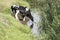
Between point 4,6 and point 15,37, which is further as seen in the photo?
point 4,6

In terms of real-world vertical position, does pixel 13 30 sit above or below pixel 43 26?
below

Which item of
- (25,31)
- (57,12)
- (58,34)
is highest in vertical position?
(57,12)

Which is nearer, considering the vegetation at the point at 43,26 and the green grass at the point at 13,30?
the vegetation at the point at 43,26

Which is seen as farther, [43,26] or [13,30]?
[13,30]

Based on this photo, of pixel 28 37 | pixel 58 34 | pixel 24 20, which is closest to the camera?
pixel 58 34

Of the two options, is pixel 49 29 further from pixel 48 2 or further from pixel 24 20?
pixel 24 20

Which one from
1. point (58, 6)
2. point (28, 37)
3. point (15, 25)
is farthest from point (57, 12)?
point (15, 25)

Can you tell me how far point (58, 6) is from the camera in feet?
37.0

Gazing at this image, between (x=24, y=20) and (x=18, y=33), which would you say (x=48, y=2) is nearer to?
(x=18, y=33)

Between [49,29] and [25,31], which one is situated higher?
[49,29]

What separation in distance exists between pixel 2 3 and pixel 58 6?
8.09m

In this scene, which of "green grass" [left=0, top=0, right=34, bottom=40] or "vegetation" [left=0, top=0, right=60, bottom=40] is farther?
"green grass" [left=0, top=0, right=34, bottom=40]

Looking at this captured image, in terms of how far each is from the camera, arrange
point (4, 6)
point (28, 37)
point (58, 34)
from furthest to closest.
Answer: point (4, 6) < point (28, 37) < point (58, 34)

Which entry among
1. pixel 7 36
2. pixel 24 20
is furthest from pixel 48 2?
pixel 24 20
